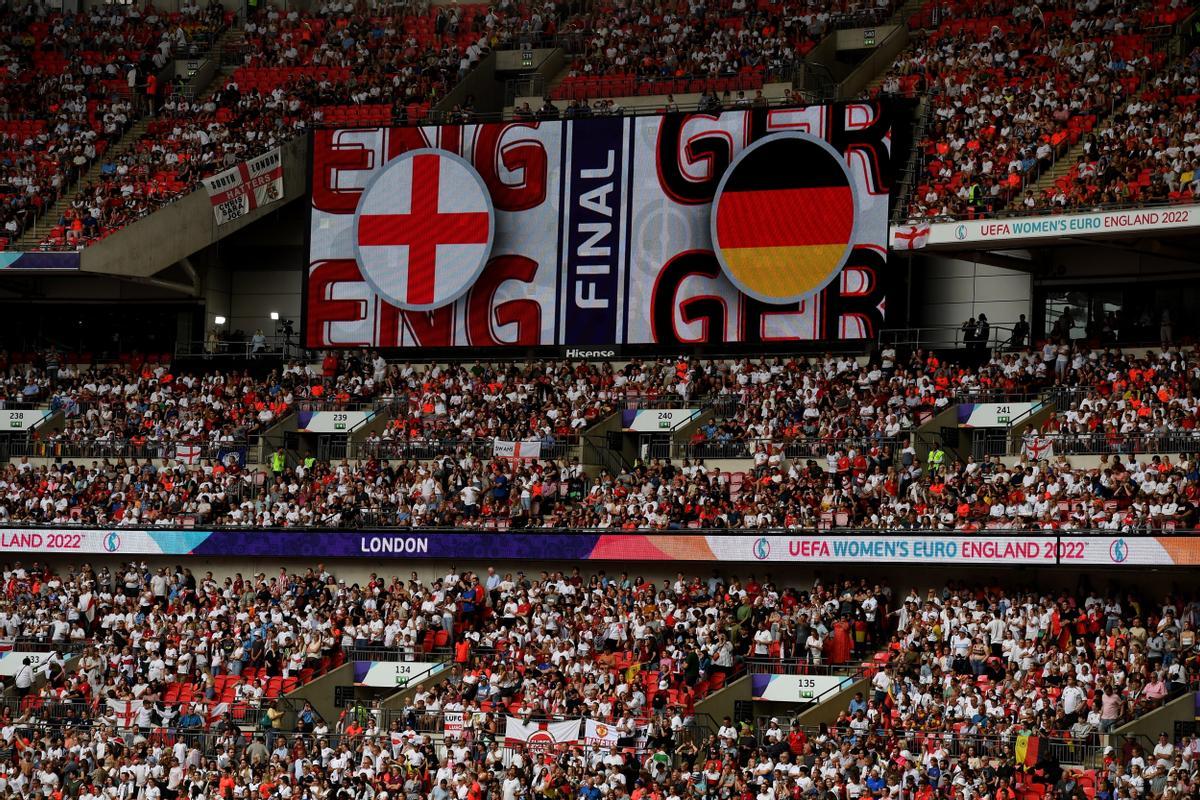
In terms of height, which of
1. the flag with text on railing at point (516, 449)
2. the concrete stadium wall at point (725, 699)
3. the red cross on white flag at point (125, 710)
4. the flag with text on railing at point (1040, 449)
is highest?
the flag with text on railing at point (1040, 449)

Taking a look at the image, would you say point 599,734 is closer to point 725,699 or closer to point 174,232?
point 725,699

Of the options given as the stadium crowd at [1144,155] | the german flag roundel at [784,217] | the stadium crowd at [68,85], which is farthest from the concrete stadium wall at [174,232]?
the stadium crowd at [1144,155]

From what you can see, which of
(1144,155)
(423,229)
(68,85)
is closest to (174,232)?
(423,229)

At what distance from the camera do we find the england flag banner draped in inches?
1731

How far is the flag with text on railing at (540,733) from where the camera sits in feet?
101

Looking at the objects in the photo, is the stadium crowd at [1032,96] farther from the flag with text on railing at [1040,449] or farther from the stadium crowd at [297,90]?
the stadium crowd at [297,90]

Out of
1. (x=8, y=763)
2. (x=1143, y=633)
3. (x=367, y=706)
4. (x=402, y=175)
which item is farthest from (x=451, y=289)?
(x=1143, y=633)

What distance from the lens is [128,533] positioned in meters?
38.7

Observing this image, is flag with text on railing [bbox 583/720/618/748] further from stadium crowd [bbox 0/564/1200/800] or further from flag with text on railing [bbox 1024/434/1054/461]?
flag with text on railing [bbox 1024/434/1054/461]

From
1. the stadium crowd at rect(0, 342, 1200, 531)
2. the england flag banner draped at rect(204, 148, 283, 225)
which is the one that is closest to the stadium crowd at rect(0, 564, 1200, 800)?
the stadium crowd at rect(0, 342, 1200, 531)

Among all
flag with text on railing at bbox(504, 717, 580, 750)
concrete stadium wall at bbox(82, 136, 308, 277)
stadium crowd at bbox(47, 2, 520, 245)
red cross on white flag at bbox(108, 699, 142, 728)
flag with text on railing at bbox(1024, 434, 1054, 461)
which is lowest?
red cross on white flag at bbox(108, 699, 142, 728)

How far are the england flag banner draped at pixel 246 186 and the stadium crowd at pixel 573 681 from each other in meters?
9.15

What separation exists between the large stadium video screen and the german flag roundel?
0.09 ft

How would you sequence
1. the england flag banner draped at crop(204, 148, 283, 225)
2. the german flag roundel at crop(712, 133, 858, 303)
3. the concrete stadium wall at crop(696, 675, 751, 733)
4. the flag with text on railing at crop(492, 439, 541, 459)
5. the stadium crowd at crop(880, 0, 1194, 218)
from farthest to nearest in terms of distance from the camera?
the england flag banner draped at crop(204, 148, 283, 225) < the german flag roundel at crop(712, 133, 858, 303) < the flag with text on railing at crop(492, 439, 541, 459) < the stadium crowd at crop(880, 0, 1194, 218) < the concrete stadium wall at crop(696, 675, 751, 733)
